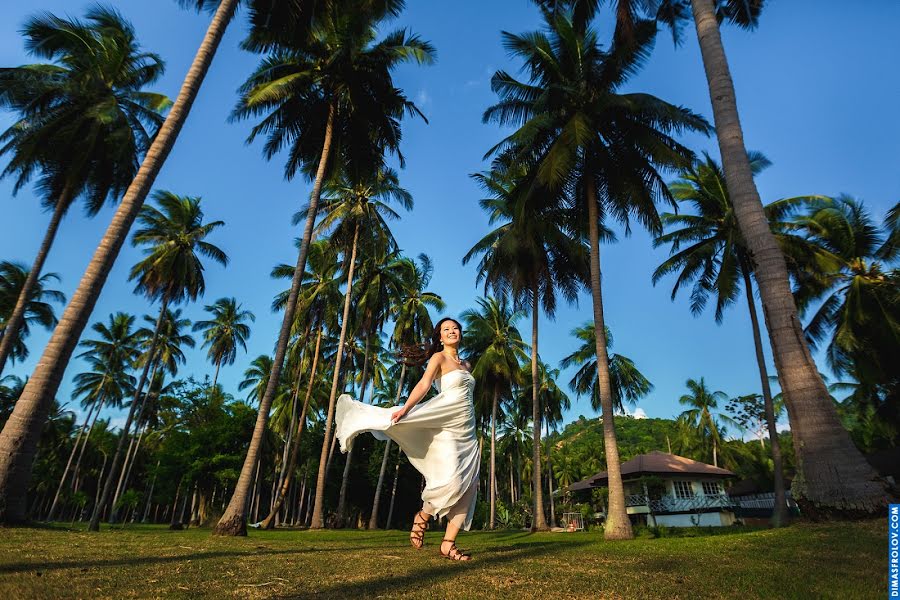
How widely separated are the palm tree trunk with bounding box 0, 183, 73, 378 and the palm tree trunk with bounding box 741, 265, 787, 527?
2709cm

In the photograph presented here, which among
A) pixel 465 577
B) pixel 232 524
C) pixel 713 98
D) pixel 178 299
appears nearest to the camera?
pixel 465 577

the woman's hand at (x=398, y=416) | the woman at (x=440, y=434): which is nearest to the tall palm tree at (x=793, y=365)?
the woman at (x=440, y=434)

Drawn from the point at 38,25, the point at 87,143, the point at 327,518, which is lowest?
the point at 327,518

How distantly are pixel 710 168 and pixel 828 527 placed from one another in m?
18.2

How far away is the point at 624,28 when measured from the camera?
11102 millimetres

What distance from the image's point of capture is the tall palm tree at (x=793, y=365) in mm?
5746

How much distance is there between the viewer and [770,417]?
1847cm

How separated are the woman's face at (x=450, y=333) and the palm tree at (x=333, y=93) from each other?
928 centimetres

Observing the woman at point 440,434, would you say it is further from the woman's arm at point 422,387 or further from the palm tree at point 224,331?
the palm tree at point 224,331

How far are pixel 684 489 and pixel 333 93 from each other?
3251cm

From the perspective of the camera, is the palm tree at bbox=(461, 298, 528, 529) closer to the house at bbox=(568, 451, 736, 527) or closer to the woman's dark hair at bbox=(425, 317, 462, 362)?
the house at bbox=(568, 451, 736, 527)

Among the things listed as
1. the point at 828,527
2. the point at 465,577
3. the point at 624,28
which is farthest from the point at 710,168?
the point at 465,577

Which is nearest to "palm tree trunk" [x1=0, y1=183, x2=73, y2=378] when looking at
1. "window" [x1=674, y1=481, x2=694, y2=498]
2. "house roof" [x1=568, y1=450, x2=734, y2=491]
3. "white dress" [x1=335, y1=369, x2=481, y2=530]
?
"white dress" [x1=335, y1=369, x2=481, y2=530]

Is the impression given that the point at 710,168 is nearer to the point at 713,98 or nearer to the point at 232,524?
the point at 713,98
